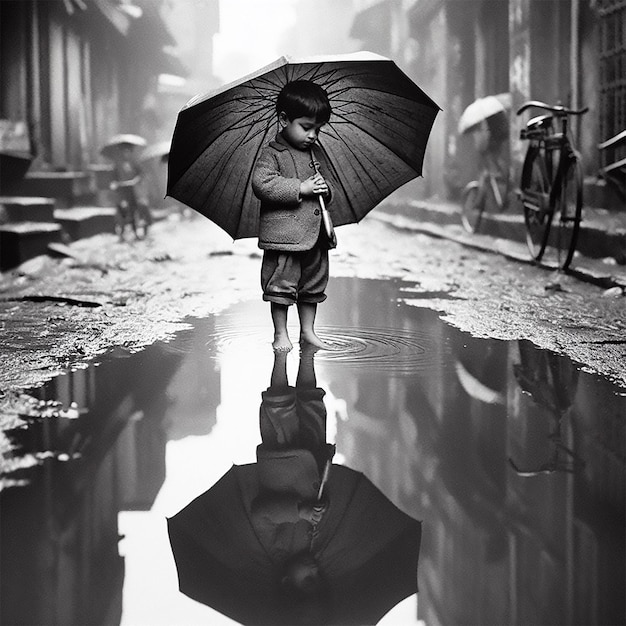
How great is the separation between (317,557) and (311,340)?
11.4ft

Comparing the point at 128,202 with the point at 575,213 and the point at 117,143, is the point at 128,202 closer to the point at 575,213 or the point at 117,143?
the point at 117,143

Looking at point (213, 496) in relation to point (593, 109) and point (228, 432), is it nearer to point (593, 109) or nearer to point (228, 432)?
point (228, 432)

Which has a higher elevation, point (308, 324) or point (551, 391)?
point (308, 324)

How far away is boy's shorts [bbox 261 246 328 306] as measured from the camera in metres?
6.09

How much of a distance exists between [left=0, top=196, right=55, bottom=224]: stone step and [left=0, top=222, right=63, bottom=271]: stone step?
33 centimetres

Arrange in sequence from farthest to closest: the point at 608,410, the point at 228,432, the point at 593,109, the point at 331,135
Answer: the point at 593,109
the point at 331,135
the point at 608,410
the point at 228,432

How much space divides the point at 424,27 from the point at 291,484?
2623cm

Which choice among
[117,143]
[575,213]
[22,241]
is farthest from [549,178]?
[117,143]

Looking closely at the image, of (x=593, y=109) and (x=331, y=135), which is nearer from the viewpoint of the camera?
(x=331, y=135)

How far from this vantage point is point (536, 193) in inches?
437

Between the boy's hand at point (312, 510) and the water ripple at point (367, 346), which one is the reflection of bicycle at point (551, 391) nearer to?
the water ripple at point (367, 346)

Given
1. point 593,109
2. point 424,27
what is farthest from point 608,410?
point 424,27

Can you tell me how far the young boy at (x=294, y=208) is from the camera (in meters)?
5.79

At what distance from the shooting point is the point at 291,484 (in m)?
3.52
